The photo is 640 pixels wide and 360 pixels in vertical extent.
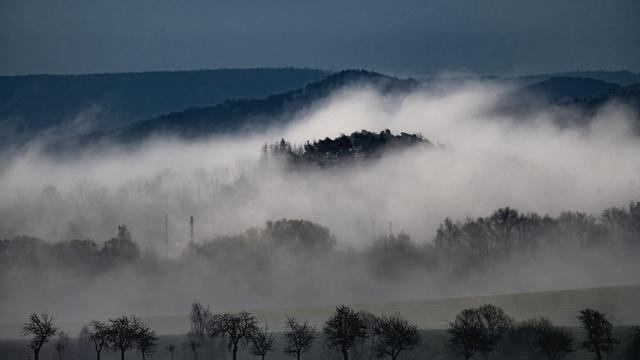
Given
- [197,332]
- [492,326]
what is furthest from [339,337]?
[197,332]

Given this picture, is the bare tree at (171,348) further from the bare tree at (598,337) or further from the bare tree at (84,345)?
the bare tree at (598,337)

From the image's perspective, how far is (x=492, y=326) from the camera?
159375 millimetres

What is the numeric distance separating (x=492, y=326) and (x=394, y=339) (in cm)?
1388

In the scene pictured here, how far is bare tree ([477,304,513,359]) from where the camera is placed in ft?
496

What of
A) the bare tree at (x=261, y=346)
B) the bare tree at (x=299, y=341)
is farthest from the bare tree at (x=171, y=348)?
the bare tree at (x=299, y=341)

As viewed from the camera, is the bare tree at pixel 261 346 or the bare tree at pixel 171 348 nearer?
the bare tree at pixel 261 346

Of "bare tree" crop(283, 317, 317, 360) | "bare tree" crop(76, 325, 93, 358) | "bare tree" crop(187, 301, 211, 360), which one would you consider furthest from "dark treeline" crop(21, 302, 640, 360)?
"bare tree" crop(76, 325, 93, 358)

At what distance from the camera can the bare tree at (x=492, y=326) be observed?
151 metres

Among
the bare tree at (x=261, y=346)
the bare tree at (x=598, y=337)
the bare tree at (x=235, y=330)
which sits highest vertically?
the bare tree at (x=235, y=330)

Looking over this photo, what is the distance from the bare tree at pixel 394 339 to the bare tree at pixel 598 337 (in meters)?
20.5

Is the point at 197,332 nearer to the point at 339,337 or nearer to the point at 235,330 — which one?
the point at 235,330

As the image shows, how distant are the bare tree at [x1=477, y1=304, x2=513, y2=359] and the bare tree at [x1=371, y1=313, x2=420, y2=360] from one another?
28.9ft

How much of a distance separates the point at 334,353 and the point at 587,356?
31.5 metres

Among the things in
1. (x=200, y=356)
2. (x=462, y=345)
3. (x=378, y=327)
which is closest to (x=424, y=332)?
(x=378, y=327)
